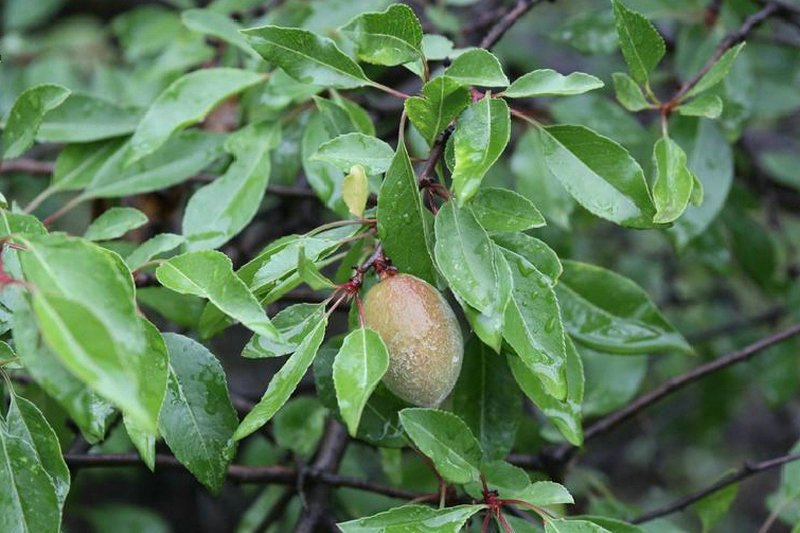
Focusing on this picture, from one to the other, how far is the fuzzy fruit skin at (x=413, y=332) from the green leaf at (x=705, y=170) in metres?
0.54

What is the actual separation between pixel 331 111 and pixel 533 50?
117 centimetres

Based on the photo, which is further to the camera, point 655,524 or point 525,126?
point 525,126

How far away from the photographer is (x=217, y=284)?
0.78 m

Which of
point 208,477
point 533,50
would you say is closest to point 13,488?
point 208,477

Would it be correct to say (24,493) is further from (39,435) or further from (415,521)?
(415,521)

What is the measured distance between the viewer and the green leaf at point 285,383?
2.54ft

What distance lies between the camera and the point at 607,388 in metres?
1.34

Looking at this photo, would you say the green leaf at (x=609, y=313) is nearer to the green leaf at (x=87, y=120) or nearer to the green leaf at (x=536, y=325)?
the green leaf at (x=536, y=325)

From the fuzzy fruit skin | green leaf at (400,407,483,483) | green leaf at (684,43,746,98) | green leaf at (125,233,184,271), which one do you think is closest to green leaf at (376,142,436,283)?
the fuzzy fruit skin

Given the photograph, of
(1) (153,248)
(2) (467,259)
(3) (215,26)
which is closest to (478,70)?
(2) (467,259)

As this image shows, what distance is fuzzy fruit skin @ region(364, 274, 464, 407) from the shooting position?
816 millimetres

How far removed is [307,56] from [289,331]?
26 centimetres

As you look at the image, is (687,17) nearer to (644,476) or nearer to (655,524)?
(655,524)

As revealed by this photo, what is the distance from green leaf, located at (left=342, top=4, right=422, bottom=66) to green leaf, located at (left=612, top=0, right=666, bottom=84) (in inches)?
8.8
